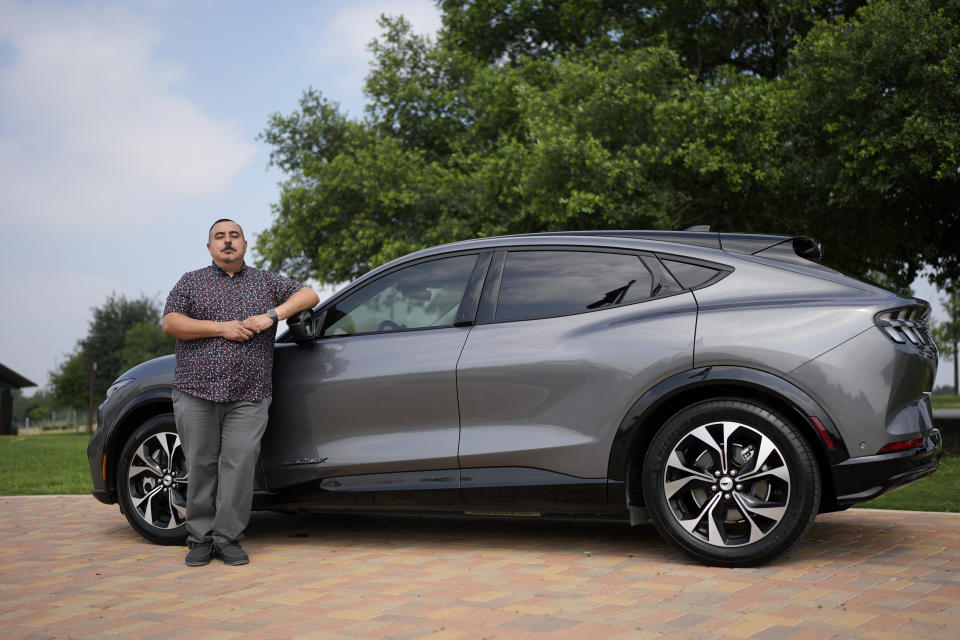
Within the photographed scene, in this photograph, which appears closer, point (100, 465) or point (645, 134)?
point (100, 465)

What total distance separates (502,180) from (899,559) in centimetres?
1393

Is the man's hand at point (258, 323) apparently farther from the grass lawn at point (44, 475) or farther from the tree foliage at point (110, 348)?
the tree foliage at point (110, 348)

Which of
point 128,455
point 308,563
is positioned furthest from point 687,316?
point 128,455

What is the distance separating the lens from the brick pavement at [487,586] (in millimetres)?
3633

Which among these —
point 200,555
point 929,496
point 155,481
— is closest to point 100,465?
point 155,481

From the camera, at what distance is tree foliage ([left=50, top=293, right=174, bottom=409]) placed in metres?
59.5

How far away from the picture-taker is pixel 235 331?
5270 millimetres

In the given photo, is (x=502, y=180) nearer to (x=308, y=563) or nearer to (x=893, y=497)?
(x=893, y=497)

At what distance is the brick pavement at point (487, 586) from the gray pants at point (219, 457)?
224 mm

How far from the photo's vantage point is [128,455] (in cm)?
589

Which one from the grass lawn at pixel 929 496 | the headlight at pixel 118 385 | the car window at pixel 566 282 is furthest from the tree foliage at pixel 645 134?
the headlight at pixel 118 385

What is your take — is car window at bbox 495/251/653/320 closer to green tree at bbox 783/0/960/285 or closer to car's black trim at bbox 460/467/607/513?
car's black trim at bbox 460/467/607/513

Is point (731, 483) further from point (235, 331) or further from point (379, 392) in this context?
point (235, 331)

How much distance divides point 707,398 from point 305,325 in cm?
234
